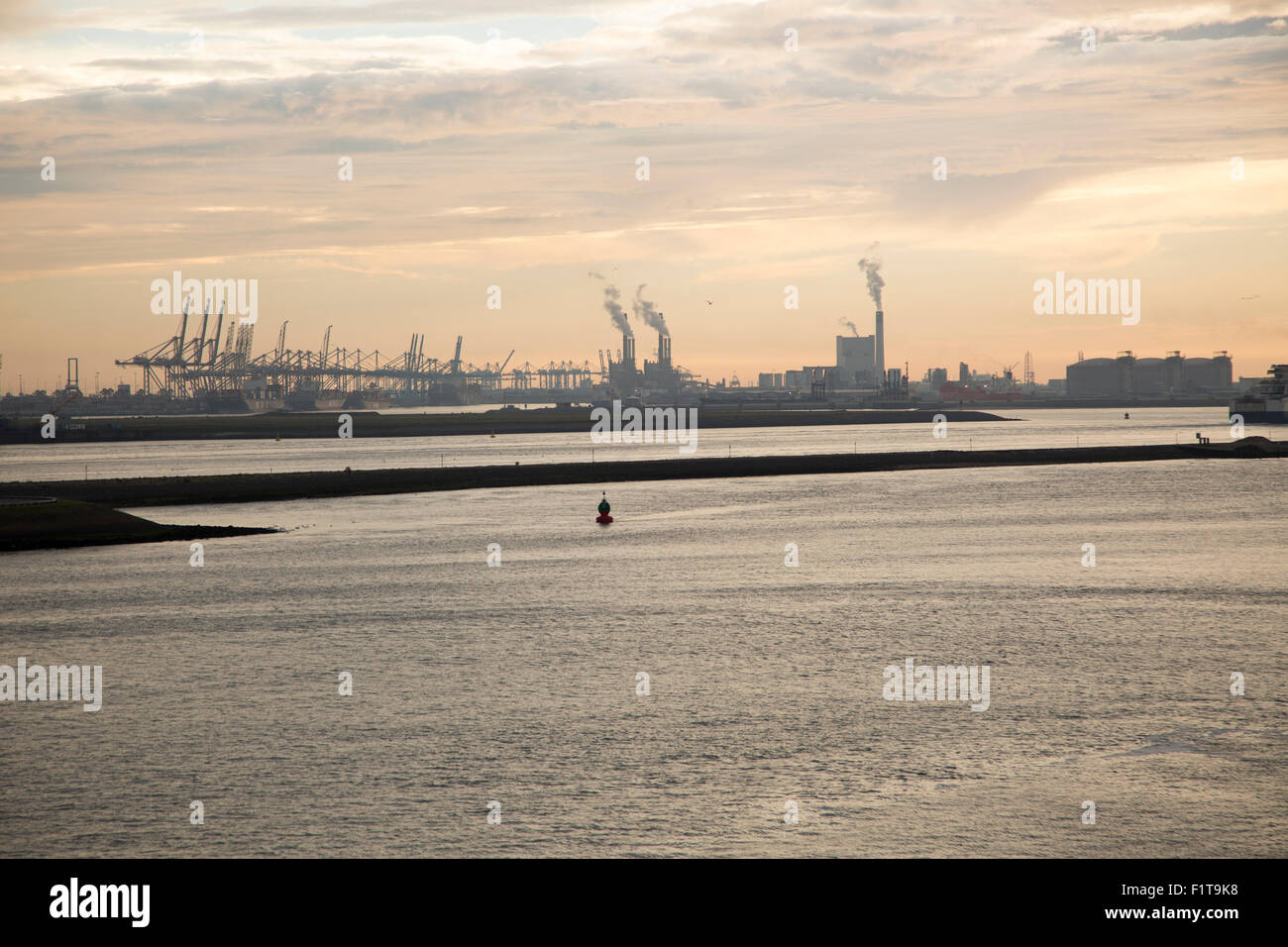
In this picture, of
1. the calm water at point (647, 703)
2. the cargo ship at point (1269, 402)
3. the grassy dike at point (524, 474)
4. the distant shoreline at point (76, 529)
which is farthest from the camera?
the cargo ship at point (1269, 402)

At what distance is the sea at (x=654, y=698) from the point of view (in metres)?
15.1

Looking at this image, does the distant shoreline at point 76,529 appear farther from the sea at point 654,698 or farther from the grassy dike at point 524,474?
the grassy dike at point 524,474

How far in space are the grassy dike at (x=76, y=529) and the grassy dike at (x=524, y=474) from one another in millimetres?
12059

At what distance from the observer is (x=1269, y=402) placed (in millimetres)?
176000

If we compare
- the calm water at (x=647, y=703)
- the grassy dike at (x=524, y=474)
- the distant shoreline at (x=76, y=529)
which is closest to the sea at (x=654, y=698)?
the calm water at (x=647, y=703)

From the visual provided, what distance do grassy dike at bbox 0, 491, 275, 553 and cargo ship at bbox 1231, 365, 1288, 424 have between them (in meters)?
170

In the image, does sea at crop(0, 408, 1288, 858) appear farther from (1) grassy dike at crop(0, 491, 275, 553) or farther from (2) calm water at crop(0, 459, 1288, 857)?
(1) grassy dike at crop(0, 491, 275, 553)

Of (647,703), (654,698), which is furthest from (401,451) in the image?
(647,703)

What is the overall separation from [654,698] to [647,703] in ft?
1.46
